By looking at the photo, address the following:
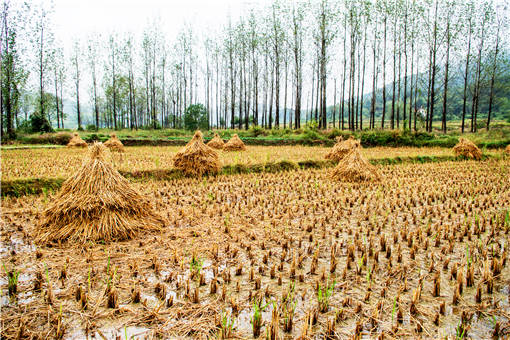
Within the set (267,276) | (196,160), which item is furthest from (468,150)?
(267,276)

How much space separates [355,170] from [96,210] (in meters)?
5.57

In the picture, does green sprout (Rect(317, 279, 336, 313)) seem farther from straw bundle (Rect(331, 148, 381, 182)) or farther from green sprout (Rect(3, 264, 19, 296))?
straw bundle (Rect(331, 148, 381, 182))

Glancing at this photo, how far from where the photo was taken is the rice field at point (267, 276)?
177 centimetres

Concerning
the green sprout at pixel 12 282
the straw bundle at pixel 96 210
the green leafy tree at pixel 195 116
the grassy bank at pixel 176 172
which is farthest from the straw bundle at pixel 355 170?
the green leafy tree at pixel 195 116

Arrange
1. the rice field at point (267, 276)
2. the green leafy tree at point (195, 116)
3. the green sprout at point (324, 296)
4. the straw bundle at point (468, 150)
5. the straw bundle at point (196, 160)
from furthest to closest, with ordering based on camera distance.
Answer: the green leafy tree at point (195, 116) → the straw bundle at point (468, 150) → the straw bundle at point (196, 160) → the green sprout at point (324, 296) → the rice field at point (267, 276)

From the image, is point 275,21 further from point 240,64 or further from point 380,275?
point 380,275

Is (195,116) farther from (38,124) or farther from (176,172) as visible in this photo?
(176,172)

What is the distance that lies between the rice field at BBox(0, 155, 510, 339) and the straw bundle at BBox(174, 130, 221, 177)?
262 cm

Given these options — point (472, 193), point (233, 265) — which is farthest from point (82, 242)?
point (472, 193)

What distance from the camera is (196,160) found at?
285 inches

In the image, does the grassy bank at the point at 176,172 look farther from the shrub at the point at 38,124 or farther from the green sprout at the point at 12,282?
the shrub at the point at 38,124

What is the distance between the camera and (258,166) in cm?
834

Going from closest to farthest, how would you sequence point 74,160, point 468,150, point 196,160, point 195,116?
point 196,160, point 74,160, point 468,150, point 195,116

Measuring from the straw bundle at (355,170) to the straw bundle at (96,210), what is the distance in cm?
479
